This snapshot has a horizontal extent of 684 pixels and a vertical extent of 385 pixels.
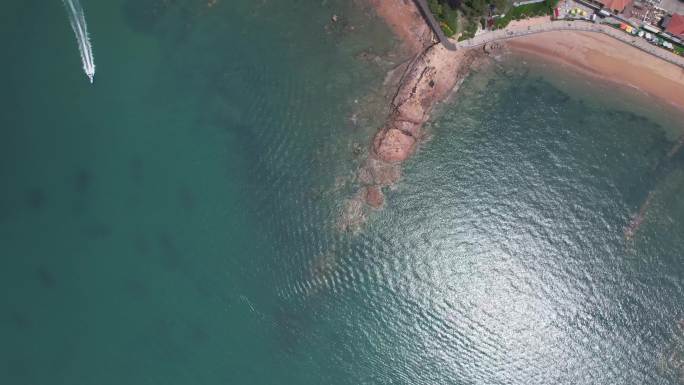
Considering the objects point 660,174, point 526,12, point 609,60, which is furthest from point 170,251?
point 660,174

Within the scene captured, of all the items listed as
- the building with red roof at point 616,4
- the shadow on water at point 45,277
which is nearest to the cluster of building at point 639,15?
the building with red roof at point 616,4

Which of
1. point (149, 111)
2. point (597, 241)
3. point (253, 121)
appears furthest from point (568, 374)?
point (149, 111)

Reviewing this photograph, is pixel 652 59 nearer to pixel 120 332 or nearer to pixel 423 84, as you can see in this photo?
pixel 423 84

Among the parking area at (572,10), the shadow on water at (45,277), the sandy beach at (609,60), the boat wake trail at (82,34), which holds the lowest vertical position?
the shadow on water at (45,277)

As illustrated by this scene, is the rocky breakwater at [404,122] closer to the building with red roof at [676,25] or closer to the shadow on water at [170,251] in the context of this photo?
the shadow on water at [170,251]

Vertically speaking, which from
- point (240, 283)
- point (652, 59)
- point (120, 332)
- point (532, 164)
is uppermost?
point (652, 59)

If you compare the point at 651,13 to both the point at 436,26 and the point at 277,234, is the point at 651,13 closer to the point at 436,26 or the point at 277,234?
the point at 436,26

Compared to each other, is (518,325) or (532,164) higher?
(532,164)
